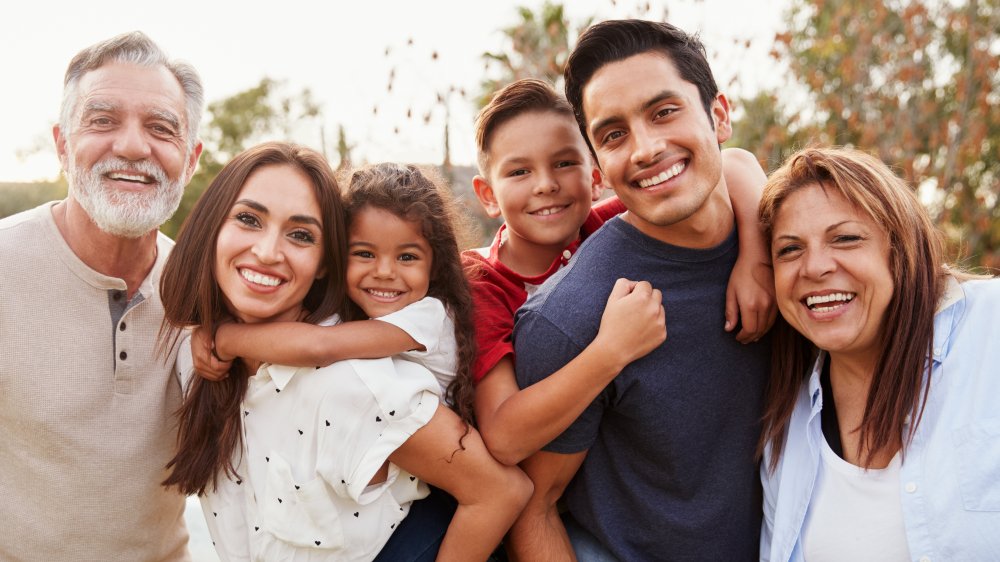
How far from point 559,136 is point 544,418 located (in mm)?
1199

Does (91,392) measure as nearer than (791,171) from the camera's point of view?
No

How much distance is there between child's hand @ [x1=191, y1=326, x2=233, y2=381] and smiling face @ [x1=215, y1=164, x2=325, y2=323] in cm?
14

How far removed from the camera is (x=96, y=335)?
9.84 ft

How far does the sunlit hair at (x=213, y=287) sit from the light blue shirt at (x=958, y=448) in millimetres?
1741

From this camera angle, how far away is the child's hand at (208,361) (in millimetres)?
2494

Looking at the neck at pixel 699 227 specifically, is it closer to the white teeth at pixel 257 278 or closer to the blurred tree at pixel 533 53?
the white teeth at pixel 257 278

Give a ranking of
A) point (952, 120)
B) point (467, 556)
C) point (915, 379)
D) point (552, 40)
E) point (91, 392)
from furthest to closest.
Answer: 1. point (952, 120)
2. point (552, 40)
3. point (91, 392)
4. point (467, 556)
5. point (915, 379)

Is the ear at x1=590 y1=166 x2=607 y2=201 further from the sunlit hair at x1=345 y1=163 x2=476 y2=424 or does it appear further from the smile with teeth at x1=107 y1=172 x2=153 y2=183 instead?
the smile with teeth at x1=107 y1=172 x2=153 y2=183

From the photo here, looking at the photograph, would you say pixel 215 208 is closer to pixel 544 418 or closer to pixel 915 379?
pixel 544 418

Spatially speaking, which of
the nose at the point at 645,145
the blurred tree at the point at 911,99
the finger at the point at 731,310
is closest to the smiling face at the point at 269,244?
the nose at the point at 645,145

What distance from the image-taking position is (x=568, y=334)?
7.95ft

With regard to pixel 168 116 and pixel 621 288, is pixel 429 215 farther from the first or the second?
pixel 168 116

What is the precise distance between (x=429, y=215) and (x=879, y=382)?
1.52m

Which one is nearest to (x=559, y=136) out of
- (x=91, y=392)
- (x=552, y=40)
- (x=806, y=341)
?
(x=806, y=341)
